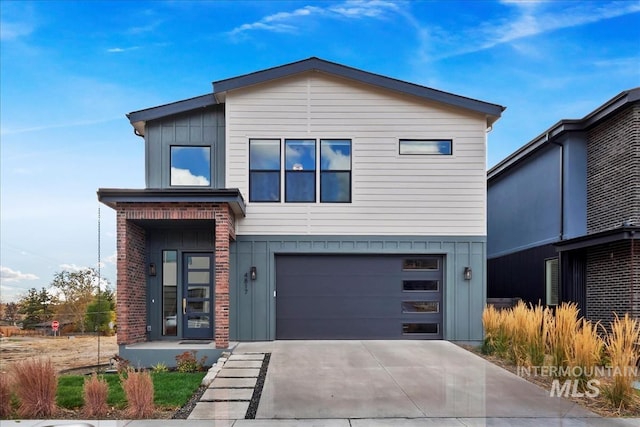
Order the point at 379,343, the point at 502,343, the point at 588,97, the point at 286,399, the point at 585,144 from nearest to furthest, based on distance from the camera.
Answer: the point at 286,399 < the point at 502,343 < the point at 379,343 < the point at 585,144 < the point at 588,97

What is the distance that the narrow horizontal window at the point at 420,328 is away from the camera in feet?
37.6

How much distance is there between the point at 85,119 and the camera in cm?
1288

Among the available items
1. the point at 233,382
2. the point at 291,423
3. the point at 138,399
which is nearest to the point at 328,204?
the point at 233,382

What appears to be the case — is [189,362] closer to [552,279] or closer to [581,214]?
[552,279]

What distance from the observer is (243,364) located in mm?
8539

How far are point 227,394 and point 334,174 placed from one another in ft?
20.6

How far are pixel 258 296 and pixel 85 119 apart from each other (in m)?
7.30

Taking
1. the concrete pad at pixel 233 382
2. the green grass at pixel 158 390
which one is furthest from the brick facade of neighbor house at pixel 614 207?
the green grass at pixel 158 390

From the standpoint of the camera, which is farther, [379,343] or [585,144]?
[585,144]

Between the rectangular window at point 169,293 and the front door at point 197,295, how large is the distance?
0.70 feet

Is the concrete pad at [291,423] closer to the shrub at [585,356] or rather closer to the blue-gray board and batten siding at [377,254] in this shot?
the shrub at [585,356]

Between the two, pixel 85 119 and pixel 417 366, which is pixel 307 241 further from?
pixel 85 119

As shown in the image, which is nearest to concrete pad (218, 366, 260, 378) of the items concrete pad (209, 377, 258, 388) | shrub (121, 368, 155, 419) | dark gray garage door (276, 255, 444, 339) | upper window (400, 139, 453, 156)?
concrete pad (209, 377, 258, 388)

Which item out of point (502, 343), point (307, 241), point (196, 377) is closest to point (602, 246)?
point (502, 343)
